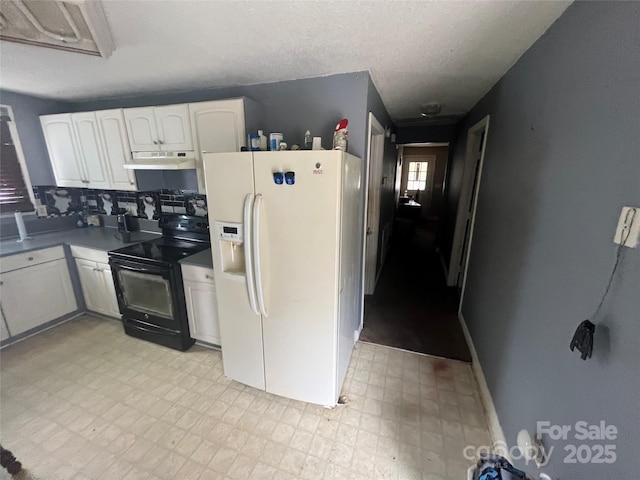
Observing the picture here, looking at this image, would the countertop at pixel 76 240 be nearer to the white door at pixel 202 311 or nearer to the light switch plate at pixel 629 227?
the white door at pixel 202 311

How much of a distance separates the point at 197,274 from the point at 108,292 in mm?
1325

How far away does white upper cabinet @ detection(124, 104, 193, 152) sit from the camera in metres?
2.28

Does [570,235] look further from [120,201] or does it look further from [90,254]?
[120,201]

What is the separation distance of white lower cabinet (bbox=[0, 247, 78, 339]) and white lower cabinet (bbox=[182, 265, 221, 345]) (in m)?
1.59

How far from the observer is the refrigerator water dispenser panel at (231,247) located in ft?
5.70

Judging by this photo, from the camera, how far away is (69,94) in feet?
8.91

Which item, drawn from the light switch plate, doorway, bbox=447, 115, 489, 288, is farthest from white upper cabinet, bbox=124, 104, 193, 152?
doorway, bbox=447, 115, 489, 288

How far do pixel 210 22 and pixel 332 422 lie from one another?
8.32ft

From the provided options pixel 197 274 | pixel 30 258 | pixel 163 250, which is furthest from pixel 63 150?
pixel 197 274

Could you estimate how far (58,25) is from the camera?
4.39ft

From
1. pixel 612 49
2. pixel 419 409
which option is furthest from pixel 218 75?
pixel 419 409

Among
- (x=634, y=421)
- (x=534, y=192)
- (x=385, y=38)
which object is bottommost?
(x=634, y=421)

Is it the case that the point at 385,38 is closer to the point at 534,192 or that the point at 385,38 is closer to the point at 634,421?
the point at 534,192

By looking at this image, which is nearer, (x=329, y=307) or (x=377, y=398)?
(x=329, y=307)
